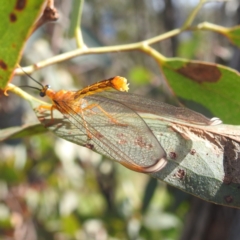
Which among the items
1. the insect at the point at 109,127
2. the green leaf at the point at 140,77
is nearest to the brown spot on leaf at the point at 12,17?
the insect at the point at 109,127

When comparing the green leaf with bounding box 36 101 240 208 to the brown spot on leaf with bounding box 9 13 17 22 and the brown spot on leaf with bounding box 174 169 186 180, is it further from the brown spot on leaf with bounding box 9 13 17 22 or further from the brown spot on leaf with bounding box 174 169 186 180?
the brown spot on leaf with bounding box 9 13 17 22

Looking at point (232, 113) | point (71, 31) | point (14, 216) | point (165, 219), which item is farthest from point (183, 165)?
point (14, 216)

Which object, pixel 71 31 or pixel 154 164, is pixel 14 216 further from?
pixel 154 164

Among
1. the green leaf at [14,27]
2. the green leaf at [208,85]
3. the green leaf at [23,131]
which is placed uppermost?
the green leaf at [208,85]

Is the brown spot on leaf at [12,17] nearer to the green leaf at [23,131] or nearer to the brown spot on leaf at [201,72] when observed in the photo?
the green leaf at [23,131]

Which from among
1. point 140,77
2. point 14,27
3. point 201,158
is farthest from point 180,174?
point 140,77

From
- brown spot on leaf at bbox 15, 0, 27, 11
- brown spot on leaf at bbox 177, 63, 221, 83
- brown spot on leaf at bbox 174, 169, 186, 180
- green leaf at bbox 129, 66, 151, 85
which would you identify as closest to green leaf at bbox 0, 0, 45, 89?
brown spot on leaf at bbox 15, 0, 27, 11
